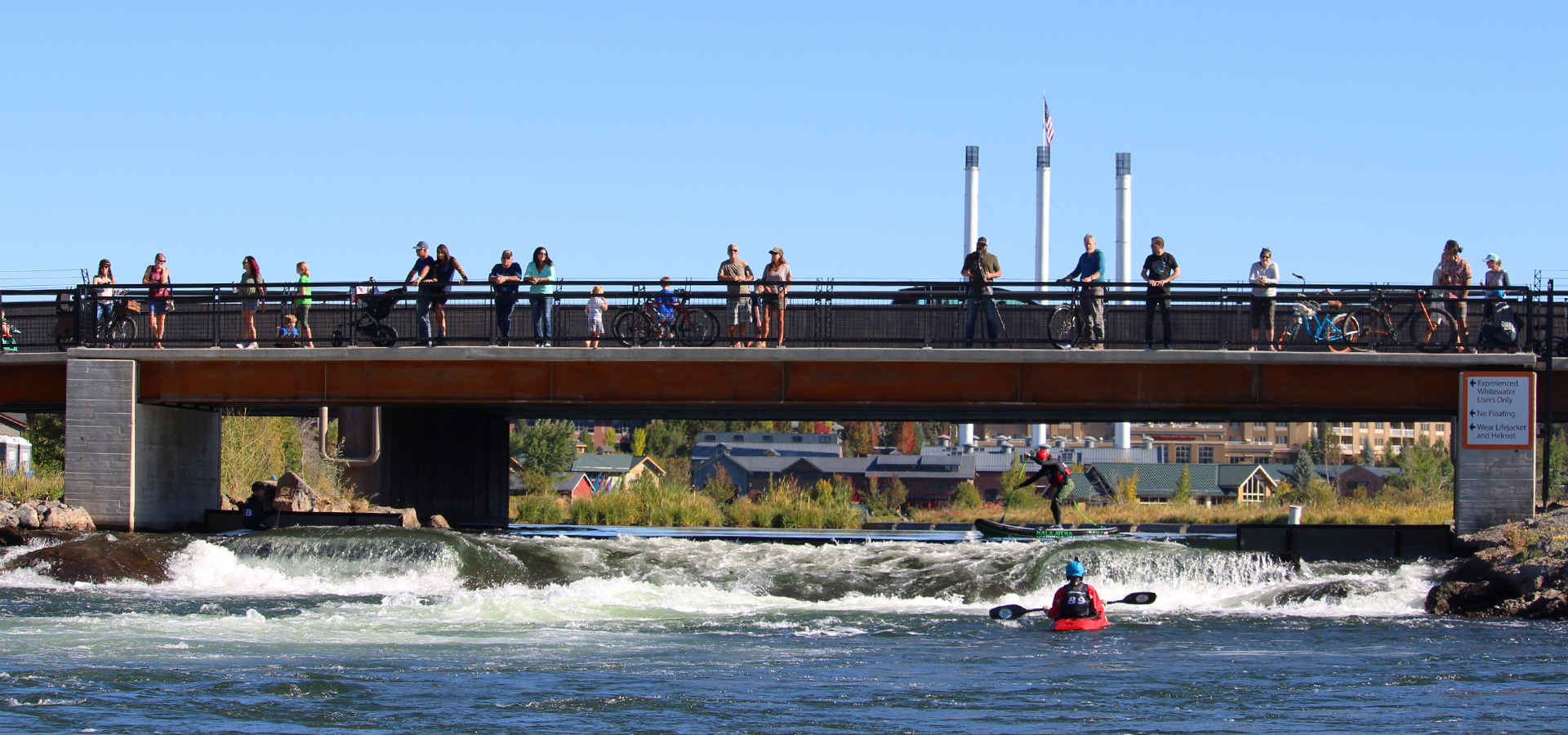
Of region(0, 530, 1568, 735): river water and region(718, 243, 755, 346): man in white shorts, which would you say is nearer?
region(0, 530, 1568, 735): river water

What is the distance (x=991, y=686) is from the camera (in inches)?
595

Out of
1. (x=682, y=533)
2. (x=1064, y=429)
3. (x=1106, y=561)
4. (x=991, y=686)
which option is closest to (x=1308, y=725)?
(x=991, y=686)

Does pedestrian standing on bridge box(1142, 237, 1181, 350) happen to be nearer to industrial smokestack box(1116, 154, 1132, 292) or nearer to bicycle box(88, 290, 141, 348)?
bicycle box(88, 290, 141, 348)

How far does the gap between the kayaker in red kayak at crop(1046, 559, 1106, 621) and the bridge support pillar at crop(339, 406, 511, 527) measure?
734 inches

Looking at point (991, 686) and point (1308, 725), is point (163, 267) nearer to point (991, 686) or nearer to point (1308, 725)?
point (991, 686)

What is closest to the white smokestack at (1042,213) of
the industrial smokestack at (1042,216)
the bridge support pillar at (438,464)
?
the industrial smokestack at (1042,216)

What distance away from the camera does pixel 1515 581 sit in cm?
2145

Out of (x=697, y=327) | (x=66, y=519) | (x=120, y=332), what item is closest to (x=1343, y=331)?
(x=697, y=327)

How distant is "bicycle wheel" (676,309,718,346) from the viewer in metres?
26.7

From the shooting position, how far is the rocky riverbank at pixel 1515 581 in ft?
68.3

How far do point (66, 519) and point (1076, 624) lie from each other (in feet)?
55.7

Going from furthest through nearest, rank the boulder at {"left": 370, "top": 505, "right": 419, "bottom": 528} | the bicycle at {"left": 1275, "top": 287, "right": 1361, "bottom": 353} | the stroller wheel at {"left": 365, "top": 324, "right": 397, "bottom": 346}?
1. the boulder at {"left": 370, "top": 505, "right": 419, "bottom": 528}
2. the stroller wheel at {"left": 365, "top": 324, "right": 397, "bottom": 346}
3. the bicycle at {"left": 1275, "top": 287, "right": 1361, "bottom": 353}

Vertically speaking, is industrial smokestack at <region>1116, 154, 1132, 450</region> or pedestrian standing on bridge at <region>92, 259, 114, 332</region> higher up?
industrial smokestack at <region>1116, 154, 1132, 450</region>

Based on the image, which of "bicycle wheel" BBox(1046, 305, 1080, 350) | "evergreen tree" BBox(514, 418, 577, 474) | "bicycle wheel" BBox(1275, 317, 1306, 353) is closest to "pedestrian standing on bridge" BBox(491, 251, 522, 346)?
"bicycle wheel" BBox(1046, 305, 1080, 350)
